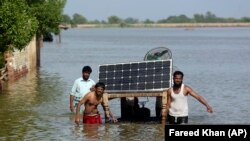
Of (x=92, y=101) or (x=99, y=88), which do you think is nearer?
(x=99, y=88)

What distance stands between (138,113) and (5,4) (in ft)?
20.5

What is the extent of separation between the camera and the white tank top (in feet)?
47.3

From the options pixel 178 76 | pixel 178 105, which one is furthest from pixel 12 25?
pixel 178 76

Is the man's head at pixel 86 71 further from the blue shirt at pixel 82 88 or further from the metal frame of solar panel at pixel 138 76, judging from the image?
the metal frame of solar panel at pixel 138 76

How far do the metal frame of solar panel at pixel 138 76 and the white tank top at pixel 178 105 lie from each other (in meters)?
4.33

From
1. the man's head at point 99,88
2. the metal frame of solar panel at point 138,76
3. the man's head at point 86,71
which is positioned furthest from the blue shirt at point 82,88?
the metal frame of solar panel at point 138,76

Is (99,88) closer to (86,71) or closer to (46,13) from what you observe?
(86,71)

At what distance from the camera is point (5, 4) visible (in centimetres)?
2427

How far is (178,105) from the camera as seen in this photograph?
1452 centimetres

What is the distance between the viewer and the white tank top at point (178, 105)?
1443 cm

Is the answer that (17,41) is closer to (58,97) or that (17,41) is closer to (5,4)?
(5,4)

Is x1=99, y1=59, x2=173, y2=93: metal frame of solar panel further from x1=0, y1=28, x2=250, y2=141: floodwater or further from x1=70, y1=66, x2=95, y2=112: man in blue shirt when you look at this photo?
x1=70, y1=66, x2=95, y2=112: man in blue shirt

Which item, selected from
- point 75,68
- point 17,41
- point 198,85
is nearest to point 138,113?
point 17,41

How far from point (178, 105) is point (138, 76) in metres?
5.24
